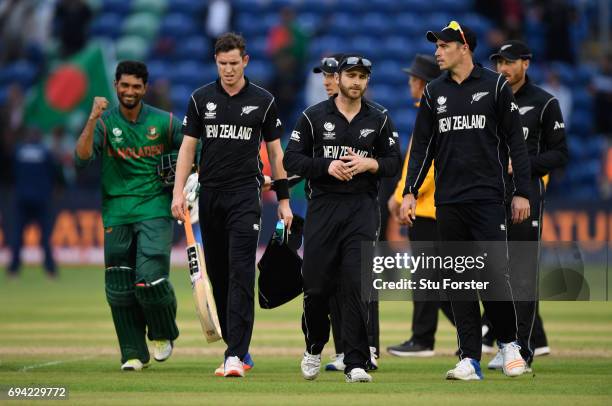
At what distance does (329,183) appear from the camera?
31.4ft

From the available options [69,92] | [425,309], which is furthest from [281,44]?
[425,309]

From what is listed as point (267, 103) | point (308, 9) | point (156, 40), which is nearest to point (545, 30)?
point (308, 9)

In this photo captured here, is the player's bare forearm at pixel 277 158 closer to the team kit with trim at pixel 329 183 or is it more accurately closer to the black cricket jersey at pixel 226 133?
the team kit with trim at pixel 329 183

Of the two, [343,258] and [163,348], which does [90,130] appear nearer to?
[163,348]

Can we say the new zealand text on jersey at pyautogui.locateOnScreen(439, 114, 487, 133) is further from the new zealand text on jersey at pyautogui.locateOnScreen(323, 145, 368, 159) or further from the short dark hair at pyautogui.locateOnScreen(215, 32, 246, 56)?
the short dark hair at pyautogui.locateOnScreen(215, 32, 246, 56)

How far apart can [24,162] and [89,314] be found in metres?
7.49

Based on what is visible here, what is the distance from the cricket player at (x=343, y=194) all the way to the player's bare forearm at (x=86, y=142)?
5.77 feet

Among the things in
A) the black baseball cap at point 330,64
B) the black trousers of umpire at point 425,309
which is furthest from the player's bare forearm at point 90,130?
the black trousers of umpire at point 425,309

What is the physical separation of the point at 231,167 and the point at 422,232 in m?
2.42

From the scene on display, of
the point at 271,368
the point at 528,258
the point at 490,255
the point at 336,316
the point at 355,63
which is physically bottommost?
the point at 271,368

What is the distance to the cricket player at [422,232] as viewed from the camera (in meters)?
11.8

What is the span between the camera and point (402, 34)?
29828mm

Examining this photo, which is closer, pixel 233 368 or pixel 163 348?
pixel 233 368

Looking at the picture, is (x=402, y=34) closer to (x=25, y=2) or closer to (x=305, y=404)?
(x=25, y=2)
